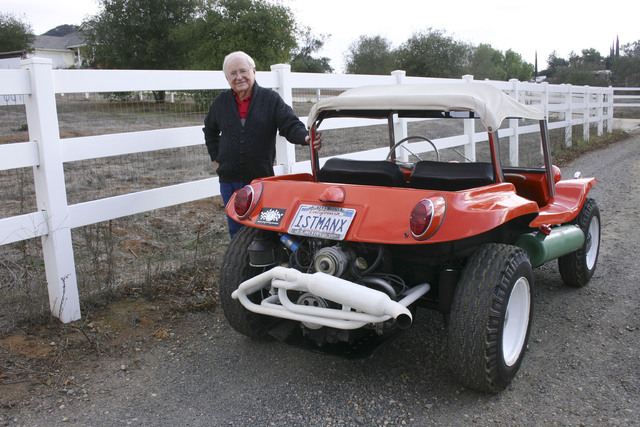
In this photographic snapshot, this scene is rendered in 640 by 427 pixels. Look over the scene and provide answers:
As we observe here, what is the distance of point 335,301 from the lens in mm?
2961

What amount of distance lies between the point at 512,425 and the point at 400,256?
107 cm

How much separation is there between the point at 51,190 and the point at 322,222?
2022mm

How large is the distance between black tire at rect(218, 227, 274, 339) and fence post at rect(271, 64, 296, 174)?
205cm

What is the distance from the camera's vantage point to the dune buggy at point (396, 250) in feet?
10.2

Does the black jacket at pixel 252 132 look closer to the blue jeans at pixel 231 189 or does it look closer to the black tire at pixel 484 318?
the blue jeans at pixel 231 189

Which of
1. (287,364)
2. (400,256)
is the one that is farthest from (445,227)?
(287,364)

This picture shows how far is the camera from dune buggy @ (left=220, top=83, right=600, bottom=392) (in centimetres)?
311

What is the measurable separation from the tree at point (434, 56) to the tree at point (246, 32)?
17404 mm

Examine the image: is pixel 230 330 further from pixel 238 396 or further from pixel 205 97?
pixel 205 97

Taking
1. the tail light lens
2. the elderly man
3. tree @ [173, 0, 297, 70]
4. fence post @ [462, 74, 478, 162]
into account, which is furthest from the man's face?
tree @ [173, 0, 297, 70]

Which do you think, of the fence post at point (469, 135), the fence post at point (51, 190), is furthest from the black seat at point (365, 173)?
the fence post at point (469, 135)

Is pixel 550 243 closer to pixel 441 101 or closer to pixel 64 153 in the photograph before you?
pixel 441 101

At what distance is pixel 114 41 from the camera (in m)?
31.4

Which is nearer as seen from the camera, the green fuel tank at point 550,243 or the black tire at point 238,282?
the black tire at point 238,282
